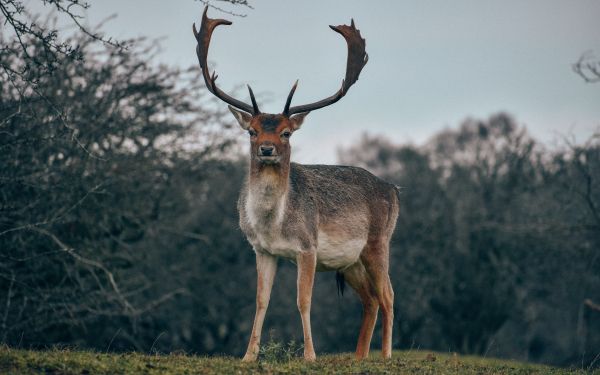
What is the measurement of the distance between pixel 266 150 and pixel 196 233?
17.2 m

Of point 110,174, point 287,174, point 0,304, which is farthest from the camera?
point 110,174

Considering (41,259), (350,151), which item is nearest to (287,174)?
(41,259)

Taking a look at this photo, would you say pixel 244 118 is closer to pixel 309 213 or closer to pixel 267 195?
pixel 267 195

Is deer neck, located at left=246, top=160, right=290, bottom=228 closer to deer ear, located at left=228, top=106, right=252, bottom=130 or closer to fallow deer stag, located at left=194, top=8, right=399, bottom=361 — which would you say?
fallow deer stag, located at left=194, top=8, right=399, bottom=361

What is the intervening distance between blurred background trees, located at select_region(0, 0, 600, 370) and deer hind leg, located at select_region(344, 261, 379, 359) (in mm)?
1559

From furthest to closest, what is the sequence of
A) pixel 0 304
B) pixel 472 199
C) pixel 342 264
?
pixel 472 199
pixel 0 304
pixel 342 264

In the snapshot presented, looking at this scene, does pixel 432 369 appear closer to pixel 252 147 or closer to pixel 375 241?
pixel 375 241

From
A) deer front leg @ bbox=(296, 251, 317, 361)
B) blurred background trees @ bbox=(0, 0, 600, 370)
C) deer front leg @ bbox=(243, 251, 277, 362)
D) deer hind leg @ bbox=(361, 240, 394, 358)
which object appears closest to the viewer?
deer front leg @ bbox=(243, 251, 277, 362)

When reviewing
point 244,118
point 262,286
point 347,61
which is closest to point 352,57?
point 347,61

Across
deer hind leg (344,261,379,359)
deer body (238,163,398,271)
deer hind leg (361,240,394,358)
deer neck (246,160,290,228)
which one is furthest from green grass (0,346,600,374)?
deer neck (246,160,290,228)

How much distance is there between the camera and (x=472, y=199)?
32.5 metres

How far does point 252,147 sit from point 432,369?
3.53m

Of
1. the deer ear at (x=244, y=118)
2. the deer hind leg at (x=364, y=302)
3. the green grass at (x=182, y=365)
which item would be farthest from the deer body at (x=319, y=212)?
the green grass at (x=182, y=365)

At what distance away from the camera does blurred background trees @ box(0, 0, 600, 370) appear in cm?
1515
